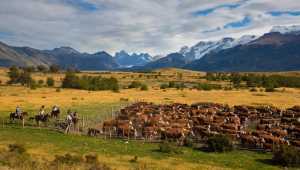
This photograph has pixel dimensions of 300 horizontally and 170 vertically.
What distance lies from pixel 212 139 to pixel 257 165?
15.6ft

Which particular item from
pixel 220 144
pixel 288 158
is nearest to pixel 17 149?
pixel 220 144

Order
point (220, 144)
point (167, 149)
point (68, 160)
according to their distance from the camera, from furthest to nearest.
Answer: point (220, 144) < point (167, 149) < point (68, 160)

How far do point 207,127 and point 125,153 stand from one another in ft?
33.8

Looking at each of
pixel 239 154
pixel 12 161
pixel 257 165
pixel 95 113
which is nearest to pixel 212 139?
pixel 239 154

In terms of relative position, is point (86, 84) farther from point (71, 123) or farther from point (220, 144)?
point (220, 144)

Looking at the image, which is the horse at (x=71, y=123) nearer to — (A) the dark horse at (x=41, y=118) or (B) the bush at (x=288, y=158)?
(A) the dark horse at (x=41, y=118)

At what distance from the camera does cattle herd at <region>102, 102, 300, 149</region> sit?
30511 millimetres

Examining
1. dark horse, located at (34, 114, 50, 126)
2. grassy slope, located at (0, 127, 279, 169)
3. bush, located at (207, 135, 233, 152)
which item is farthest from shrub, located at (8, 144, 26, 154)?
bush, located at (207, 135, 233, 152)

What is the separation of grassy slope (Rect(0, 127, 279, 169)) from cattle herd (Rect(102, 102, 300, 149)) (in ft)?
7.80

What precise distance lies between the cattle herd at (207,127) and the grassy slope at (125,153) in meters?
2.38

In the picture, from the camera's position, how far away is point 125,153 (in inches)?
1022

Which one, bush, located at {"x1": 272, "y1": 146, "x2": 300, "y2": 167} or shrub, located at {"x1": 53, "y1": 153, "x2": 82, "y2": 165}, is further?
bush, located at {"x1": 272, "y1": 146, "x2": 300, "y2": 167}

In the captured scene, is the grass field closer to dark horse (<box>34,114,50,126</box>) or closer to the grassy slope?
dark horse (<box>34,114,50,126</box>)

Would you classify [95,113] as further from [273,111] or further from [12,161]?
[12,161]
